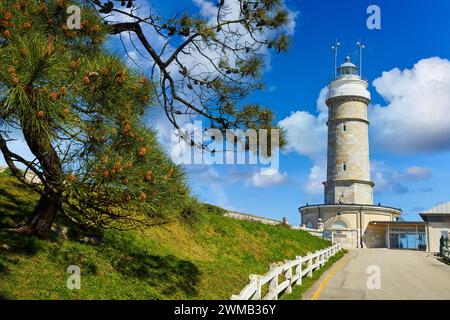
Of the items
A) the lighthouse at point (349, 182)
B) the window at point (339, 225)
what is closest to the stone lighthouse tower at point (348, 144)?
the lighthouse at point (349, 182)

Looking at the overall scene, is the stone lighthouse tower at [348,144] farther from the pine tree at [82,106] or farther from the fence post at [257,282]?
the pine tree at [82,106]

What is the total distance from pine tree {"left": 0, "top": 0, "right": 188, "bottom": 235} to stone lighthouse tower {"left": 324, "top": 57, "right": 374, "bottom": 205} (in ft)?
152

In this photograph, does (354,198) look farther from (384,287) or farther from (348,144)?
(384,287)

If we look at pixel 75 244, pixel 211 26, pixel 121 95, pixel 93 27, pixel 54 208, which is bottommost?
pixel 75 244

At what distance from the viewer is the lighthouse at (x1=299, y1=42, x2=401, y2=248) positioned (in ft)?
164

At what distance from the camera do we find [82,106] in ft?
20.6

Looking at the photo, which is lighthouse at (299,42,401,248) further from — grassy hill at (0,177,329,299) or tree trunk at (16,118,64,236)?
tree trunk at (16,118,64,236)

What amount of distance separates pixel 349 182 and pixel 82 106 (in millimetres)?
47999

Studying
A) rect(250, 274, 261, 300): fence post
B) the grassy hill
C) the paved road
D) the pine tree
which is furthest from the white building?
the pine tree

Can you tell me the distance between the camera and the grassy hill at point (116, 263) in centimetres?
869
